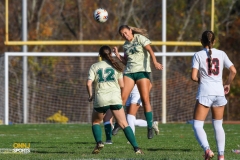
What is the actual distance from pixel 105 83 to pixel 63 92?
1155cm

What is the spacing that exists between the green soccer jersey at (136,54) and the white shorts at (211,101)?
10.0 ft

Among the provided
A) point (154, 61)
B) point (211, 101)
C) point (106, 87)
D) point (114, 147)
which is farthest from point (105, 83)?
point (211, 101)

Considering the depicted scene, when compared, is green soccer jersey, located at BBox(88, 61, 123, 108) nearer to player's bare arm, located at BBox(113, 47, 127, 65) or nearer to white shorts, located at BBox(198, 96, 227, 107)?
player's bare arm, located at BBox(113, 47, 127, 65)

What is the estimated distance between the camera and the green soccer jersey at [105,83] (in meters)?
9.77

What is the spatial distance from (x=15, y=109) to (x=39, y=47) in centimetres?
706

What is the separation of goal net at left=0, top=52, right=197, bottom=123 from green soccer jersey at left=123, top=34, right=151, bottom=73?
900cm

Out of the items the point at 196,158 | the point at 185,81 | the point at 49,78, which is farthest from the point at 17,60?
the point at 196,158

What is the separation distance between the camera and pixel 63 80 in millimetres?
21719

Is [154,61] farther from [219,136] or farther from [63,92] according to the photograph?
[63,92]

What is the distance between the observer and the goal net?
2092 cm

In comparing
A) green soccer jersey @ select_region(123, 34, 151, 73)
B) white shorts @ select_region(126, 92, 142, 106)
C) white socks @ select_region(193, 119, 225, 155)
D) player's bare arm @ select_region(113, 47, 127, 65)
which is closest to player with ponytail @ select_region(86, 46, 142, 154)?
player's bare arm @ select_region(113, 47, 127, 65)

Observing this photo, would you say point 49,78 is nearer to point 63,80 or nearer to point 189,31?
point 63,80

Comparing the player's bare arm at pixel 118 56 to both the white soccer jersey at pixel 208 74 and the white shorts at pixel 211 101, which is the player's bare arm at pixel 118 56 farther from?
the white shorts at pixel 211 101

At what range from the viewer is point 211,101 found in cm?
862
